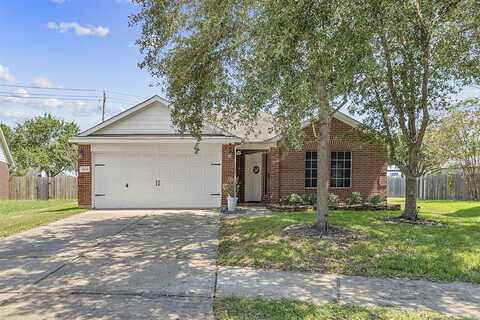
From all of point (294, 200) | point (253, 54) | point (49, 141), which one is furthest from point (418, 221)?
point (49, 141)

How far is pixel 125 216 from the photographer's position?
42.7 ft

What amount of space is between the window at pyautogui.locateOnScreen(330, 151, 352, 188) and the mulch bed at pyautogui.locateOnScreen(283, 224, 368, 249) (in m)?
6.66

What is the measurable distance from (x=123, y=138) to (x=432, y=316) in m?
12.4

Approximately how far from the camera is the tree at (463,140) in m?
20.4

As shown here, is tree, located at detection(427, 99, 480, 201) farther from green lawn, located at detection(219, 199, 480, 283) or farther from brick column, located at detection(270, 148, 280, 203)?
green lawn, located at detection(219, 199, 480, 283)

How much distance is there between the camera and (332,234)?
8836mm

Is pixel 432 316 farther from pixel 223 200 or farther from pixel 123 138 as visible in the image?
pixel 123 138

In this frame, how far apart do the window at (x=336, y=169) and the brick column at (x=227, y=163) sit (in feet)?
9.90

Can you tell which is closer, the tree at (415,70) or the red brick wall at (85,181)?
the tree at (415,70)

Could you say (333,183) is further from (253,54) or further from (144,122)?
(253,54)

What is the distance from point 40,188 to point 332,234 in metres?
20.2

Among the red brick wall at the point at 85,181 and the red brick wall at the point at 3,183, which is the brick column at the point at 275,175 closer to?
the red brick wall at the point at 85,181

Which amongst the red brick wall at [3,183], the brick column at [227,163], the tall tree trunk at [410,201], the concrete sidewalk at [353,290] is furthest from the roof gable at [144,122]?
the red brick wall at [3,183]

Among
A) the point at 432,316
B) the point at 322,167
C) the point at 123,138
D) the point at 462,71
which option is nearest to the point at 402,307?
the point at 432,316
